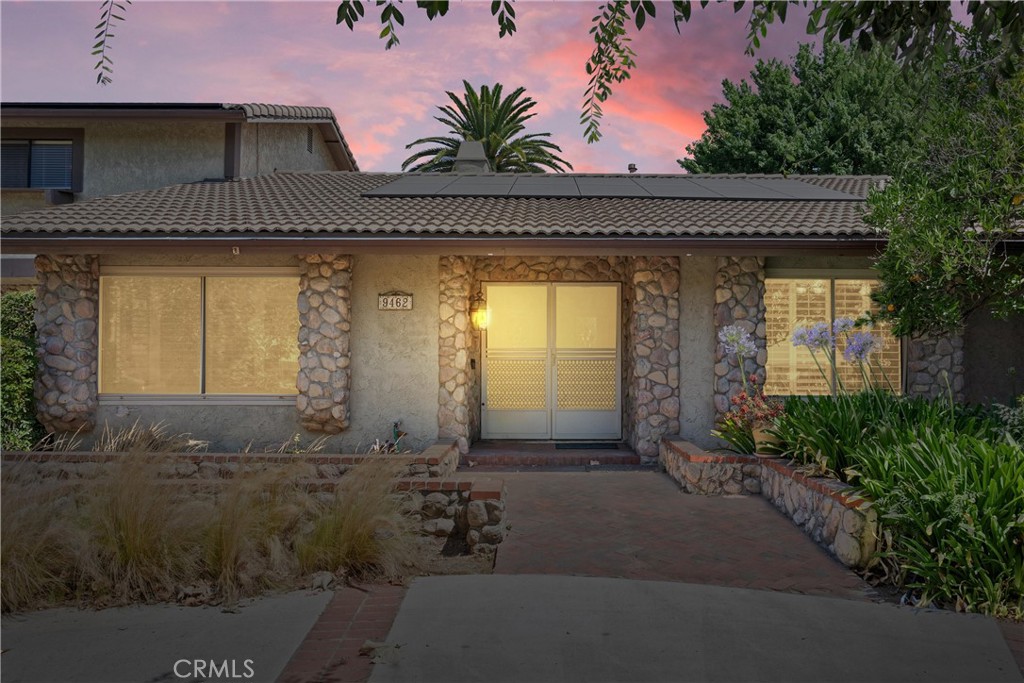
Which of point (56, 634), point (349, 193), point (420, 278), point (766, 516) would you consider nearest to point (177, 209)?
point (349, 193)

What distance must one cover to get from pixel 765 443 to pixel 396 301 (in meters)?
4.92

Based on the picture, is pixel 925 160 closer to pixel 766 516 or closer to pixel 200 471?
pixel 766 516

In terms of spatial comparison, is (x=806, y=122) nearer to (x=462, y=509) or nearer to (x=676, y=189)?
(x=676, y=189)

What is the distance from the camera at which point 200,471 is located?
821 centimetres

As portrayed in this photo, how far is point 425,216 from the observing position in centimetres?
983

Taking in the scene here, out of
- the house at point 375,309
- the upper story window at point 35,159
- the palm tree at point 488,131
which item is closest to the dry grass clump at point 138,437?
the house at point 375,309

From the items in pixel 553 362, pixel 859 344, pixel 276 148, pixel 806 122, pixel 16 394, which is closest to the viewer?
pixel 859 344

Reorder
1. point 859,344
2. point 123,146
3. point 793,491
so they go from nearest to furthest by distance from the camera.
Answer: point 793,491 < point 859,344 < point 123,146

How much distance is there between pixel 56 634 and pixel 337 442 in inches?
219

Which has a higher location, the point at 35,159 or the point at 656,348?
the point at 35,159

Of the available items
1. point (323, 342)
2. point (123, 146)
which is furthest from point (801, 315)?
point (123, 146)

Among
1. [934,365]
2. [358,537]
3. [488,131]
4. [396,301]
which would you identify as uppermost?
[488,131]

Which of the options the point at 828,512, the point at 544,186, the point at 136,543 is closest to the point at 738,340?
the point at 828,512

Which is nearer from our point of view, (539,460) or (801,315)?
(539,460)
